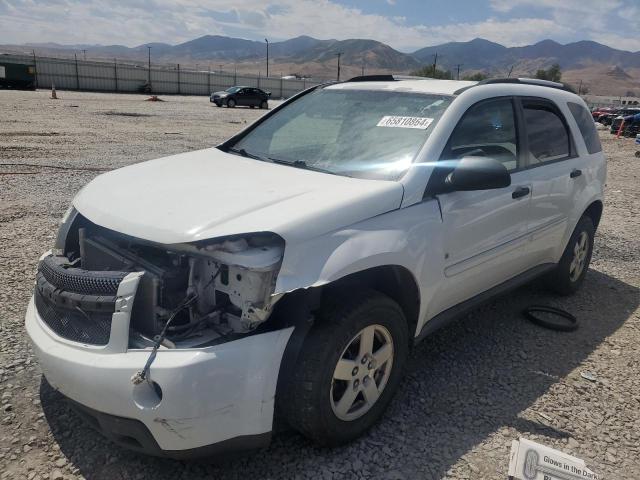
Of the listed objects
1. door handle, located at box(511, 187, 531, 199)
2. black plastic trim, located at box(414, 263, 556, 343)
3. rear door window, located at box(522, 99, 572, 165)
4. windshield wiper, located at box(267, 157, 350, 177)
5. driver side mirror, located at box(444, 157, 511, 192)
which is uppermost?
rear door window, located at box(522, 99, 572, 165)

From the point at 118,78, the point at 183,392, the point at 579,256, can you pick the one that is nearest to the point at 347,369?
the point at 183,392

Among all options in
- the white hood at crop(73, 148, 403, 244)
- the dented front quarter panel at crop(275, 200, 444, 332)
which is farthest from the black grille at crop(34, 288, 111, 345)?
the dented front quarter panel at crop(275, 200, 444, 332)

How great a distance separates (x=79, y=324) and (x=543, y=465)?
231 cm

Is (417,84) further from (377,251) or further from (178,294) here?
(178,294)

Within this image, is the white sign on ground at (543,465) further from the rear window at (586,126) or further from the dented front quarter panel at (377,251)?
the rear window at (586,126)

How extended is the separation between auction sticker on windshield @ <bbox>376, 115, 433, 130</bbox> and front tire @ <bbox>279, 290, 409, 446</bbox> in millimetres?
1127

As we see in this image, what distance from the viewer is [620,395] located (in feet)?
11.3

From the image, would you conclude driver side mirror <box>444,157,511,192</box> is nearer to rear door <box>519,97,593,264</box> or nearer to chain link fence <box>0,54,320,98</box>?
rear door <box>519,97,593,264</box>

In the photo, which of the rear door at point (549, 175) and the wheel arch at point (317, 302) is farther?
the rear door at point (549, 175)

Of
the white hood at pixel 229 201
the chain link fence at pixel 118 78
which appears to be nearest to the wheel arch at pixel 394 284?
the white hood at pixel 229 201

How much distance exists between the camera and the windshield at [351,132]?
310 cm

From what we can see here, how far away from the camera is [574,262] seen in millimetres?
4859

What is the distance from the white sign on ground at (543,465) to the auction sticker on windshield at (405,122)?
1.84 metres

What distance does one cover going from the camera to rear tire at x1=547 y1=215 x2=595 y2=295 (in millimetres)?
4719
